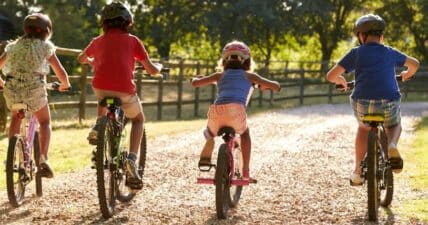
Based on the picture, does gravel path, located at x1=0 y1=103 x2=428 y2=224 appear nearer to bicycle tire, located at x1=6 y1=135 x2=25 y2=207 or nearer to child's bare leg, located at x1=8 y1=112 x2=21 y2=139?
bicycle tire, located at x1=6 y1=135 x2=25 y2=207

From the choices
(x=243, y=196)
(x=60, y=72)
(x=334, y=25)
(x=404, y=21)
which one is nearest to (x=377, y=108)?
(x=243, y=196)

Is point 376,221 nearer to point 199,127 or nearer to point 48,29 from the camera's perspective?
point 48,29

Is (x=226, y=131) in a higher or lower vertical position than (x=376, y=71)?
lower

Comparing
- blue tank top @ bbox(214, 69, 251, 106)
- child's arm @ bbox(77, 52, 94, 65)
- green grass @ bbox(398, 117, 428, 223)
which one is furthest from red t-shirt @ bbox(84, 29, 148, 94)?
green grass @ bbox(398, 117, 428, 223)

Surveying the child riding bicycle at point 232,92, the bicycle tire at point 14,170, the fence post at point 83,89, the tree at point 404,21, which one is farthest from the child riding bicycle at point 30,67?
the tree at point 404,21

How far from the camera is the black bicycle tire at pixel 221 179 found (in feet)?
18.9

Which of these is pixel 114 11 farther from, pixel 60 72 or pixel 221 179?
pixel 221 179

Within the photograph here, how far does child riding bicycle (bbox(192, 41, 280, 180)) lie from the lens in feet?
20.0

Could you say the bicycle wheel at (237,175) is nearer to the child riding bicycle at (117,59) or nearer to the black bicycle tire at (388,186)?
the child riding bicycle at (117,59)

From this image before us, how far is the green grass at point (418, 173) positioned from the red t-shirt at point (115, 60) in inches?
101

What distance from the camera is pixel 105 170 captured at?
5.86 m

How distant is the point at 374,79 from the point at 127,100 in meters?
1.98

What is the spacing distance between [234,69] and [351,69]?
96 cm

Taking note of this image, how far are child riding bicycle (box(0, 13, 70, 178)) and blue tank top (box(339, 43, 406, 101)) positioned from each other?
2.44 metres
